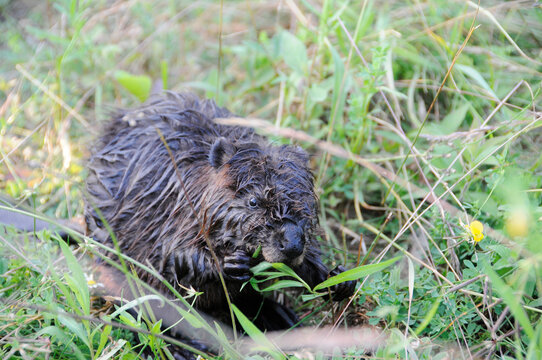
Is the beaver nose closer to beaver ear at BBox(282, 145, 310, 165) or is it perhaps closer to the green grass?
the green grass

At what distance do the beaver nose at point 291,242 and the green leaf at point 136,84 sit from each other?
2.35 metres

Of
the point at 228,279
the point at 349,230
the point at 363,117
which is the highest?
the point at 363,117

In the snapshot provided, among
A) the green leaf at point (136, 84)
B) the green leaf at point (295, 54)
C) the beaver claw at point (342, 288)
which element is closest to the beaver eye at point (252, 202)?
the beaver claw at point (342, 288)

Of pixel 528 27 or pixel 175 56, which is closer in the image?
pixel 528 27

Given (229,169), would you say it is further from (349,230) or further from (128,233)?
Result: (349,230)

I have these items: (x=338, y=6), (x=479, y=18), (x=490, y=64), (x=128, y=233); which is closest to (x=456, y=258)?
(x=490, y=64)

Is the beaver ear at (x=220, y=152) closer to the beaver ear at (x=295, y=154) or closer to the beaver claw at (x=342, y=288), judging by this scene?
the beaver ear at (x=295, y=154)

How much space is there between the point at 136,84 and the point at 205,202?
76.8 inches

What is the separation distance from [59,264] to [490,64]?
118 inches

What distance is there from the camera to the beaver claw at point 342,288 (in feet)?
8.93

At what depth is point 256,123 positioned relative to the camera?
254 centimetres

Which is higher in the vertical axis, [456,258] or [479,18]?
[479,18]

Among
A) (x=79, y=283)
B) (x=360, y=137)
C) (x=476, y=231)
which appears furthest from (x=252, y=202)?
(x=360, y=137)

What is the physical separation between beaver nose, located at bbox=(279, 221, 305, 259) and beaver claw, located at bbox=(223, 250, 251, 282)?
8.2 inches
